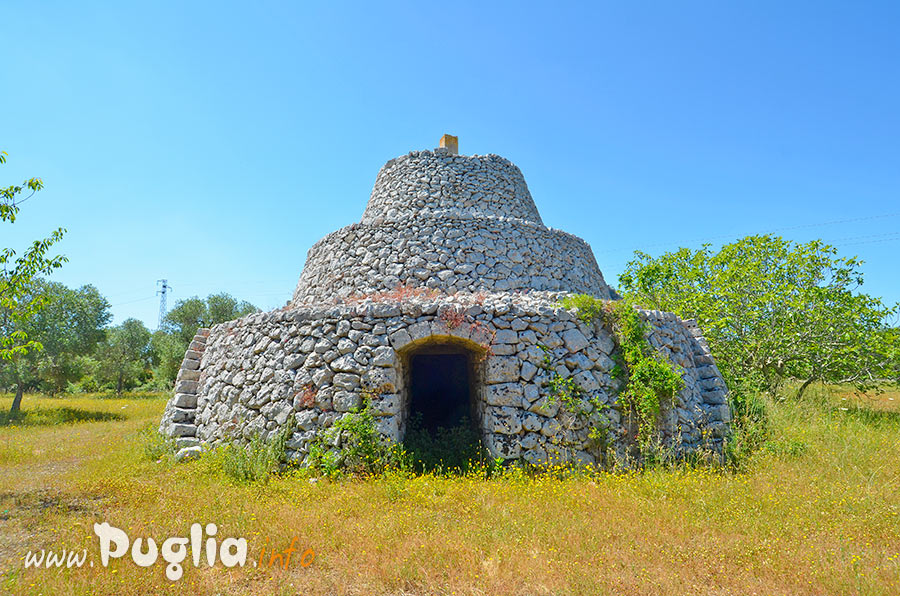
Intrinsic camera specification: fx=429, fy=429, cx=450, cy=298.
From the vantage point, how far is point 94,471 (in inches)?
338

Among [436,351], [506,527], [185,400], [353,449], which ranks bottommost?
[506,527]

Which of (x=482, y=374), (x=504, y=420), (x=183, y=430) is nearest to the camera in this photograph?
(x=504, y=420)

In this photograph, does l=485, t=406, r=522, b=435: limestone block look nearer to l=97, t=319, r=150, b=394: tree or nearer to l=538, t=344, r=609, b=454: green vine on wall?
l=538, t=344, r=609, b=454: green vine on wall

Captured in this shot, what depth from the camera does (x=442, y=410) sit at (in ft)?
43.5

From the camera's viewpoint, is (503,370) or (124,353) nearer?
(503,370)

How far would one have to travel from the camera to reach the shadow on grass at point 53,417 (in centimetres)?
1705

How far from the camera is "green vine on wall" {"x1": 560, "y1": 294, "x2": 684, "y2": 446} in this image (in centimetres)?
798

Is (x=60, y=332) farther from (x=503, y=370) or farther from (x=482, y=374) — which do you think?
(x=503, y=370)

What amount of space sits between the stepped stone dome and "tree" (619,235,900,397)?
426 cm

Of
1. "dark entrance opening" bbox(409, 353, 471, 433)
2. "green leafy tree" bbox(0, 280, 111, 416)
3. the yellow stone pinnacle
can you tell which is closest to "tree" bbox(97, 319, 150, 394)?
"green leafy tree" bbox(0, 280, 111, 416)

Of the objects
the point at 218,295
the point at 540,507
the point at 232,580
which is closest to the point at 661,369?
the point at 540,507

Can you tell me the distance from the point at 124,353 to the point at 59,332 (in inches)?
578

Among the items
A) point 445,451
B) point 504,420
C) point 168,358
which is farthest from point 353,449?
point 168,358

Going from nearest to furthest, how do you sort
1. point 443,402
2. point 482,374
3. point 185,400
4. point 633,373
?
1. point 633,373
2. point 482,374
3. point 185,400
4. point 443,402
